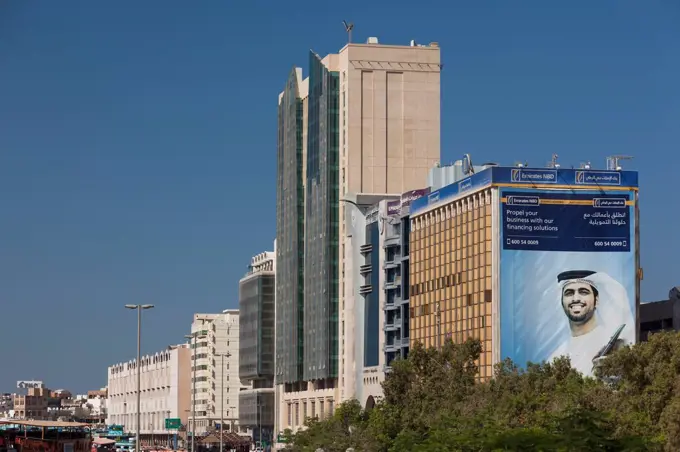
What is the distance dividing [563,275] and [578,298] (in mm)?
2377

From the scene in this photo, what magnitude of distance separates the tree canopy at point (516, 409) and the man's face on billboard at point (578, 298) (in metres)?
25.9

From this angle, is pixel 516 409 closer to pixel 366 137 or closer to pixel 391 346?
pixel 391 346

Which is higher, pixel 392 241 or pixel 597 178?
pixel 597 178

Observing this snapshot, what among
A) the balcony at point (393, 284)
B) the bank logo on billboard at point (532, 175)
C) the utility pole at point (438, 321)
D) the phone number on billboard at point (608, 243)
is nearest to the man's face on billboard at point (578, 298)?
the phone number on billboard at point (608, 243)

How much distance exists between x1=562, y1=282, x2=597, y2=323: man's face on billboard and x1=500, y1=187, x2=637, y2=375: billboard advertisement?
0.09 m

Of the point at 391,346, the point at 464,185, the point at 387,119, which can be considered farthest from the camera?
the point at 387,119

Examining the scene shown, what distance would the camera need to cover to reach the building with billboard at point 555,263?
133 metres

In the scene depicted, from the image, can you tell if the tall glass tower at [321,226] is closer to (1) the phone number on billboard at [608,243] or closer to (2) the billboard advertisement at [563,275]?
(2) the billboard advertisement at [563,275]

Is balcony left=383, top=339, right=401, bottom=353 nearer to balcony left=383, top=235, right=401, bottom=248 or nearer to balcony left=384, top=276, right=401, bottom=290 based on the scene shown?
balcony left=384, top=276, right=401, bottom=290

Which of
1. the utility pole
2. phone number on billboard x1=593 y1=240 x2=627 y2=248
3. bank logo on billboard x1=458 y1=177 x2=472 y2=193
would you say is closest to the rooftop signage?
bank logo on billboard x1=458 y1=177 x2=472 y2=193

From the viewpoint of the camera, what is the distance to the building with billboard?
133 m

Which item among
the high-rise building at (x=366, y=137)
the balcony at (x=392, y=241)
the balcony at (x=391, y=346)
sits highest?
the high-rise building at (x=366, y=137)

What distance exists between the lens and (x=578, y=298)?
134m

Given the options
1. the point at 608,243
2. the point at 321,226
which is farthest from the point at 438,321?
the point at 321,226
